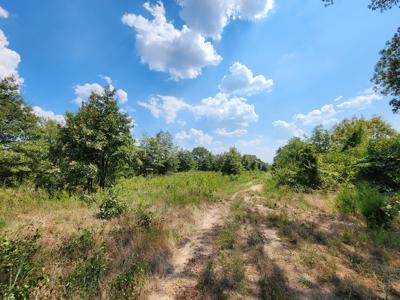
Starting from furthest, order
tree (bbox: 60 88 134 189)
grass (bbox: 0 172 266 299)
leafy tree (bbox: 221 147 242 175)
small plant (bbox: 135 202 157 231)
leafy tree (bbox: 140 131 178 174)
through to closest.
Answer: leafy tree (bbox: 140 131 178 174), leafy tree (bbox: 221 147 242 175), tree (bbox: 60 88 134 189), small plant (bbox: 135 202 157 231), grass (bbox: 0 172 266 299)

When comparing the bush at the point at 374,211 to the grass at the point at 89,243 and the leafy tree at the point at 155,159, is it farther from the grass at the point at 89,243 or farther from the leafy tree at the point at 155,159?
the leafy tree at the point at 155,159

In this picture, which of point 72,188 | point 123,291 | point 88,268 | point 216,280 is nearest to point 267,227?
point 216,280

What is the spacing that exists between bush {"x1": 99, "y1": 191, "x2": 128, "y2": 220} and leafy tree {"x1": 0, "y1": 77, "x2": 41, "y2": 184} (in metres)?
14.3

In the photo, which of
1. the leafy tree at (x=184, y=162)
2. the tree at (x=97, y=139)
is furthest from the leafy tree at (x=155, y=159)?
the tree at (x=97, y=139)

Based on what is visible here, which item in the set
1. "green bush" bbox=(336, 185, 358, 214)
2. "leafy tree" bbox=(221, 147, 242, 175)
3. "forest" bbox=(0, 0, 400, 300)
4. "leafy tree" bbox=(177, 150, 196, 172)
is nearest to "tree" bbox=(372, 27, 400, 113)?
"forest" bbox=(0, 0, 400, 300)

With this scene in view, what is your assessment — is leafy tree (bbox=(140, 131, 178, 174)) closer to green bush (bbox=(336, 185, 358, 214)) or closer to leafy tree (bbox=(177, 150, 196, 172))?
leafy tree (bbox=(177, 150, 196, 172))

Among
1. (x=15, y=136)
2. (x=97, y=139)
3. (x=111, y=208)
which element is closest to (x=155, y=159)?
(x=15, y=136)

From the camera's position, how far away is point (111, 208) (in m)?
5.96

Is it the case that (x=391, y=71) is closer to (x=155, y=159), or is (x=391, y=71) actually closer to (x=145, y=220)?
(x=145, y=220)

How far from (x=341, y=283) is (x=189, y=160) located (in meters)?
52.5

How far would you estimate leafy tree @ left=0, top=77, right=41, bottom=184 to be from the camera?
15.2 m

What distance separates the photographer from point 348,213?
7.50 metres

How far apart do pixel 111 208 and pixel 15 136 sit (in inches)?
704

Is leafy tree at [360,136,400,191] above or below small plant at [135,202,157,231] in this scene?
above
